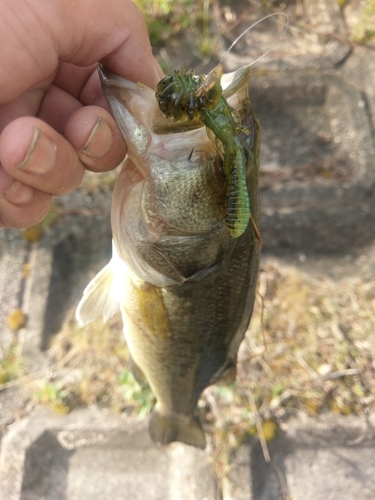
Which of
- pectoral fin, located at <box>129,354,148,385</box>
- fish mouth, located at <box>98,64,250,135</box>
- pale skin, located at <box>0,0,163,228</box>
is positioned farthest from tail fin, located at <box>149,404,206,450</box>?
fish mouth, located at <box>98,64,250,135</box>

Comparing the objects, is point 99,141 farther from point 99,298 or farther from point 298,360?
point 298,360

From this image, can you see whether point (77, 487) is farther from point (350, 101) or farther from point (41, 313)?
point (350, 101)

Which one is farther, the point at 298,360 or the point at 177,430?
the point at 298,360

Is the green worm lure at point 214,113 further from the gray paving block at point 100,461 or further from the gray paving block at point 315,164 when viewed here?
the gray paving block at point 315,164

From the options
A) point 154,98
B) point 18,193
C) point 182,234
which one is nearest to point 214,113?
point 154,98

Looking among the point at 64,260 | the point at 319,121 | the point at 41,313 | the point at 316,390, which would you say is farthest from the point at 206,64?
the point at 316,390

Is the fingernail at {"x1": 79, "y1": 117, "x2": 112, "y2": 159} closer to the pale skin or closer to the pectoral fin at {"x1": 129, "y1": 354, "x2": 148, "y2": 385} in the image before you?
the pale skin

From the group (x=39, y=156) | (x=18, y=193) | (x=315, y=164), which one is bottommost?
(x=315, y=164)
